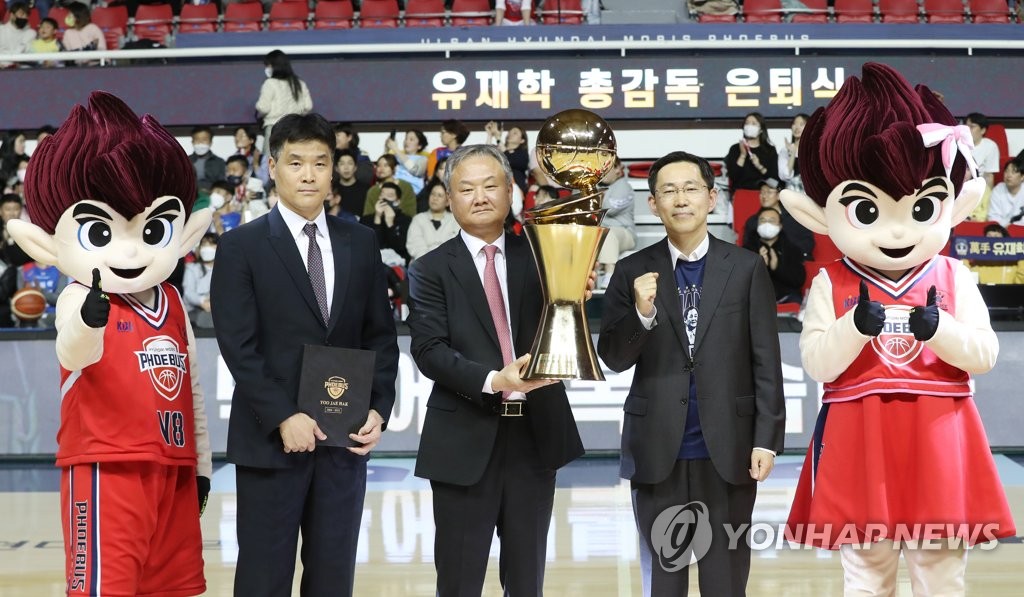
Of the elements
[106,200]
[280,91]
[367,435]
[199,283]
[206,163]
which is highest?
[280,91]

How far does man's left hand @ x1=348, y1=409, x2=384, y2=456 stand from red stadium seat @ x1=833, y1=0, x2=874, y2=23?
11.4 m

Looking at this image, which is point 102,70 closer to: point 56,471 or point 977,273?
point 56,471

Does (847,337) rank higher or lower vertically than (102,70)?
lower

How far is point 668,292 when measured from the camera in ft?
13.1

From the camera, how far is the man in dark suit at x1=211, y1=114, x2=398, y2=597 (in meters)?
3.74

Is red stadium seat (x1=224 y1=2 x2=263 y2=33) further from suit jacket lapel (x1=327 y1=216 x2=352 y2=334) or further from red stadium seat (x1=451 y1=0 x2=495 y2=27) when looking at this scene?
suit jacket lapel (x1=327 y1=216 x2=352 y2=334)

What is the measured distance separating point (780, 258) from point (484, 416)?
5970 mm

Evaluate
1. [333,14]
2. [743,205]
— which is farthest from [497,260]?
[333,14]

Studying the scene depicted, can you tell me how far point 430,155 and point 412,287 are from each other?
759 cm

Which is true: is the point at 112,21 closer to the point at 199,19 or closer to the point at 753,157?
the point at 199,19

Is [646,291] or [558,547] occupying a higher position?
[646,291]

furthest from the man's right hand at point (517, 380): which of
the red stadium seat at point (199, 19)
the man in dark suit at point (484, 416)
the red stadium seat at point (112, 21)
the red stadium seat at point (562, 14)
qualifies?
the red stadium seat at point (112, 21)

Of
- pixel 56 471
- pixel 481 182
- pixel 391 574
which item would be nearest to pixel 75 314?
pixel 481 182

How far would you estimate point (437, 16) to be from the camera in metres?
14.1
